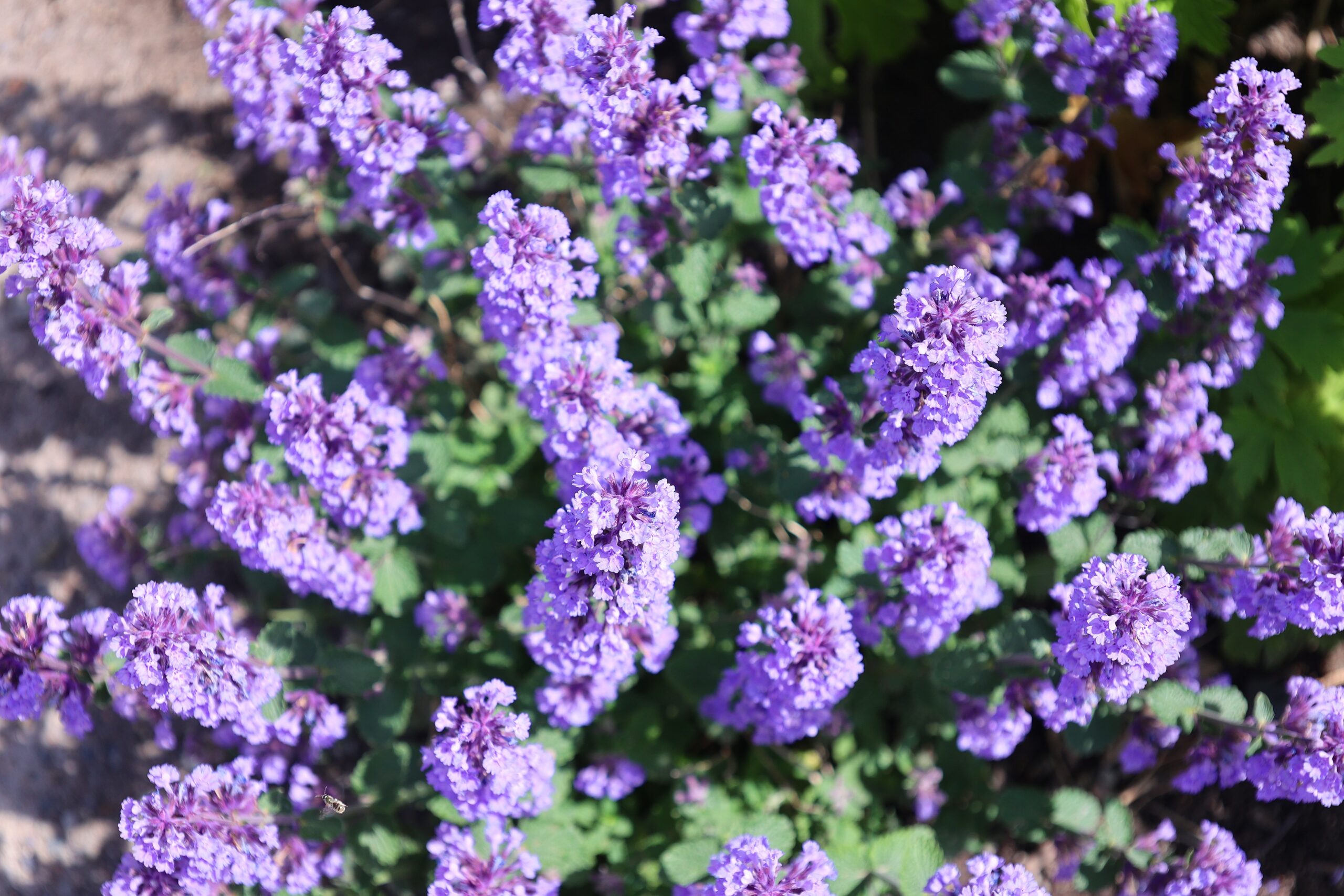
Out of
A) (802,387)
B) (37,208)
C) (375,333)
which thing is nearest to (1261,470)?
(802,387)

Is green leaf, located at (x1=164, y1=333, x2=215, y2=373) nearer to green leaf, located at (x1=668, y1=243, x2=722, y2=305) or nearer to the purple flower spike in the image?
green leaf, located at (x1=668, y1=243, x2=722, y2=305)

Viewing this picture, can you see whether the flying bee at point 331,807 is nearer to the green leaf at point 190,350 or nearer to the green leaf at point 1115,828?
the green leaf at point 190,350

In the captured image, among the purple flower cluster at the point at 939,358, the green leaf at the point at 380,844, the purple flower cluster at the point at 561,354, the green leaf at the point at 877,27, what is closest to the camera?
the purple flower cluster at the point at 939,358

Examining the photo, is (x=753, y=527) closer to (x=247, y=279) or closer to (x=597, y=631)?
(x=597, y=631)

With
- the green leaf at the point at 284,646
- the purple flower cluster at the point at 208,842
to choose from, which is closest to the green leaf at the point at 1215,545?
the green leaf at the point at 284,646

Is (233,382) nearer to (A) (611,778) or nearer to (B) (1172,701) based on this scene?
(A) (611,778)

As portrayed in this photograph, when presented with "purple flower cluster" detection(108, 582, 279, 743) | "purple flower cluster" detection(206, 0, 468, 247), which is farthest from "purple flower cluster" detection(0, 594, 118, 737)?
"purple flower cluster" detection(206, 0, 468, 247)

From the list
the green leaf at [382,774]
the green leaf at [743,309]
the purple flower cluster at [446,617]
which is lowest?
the green leaf at [382,774]
